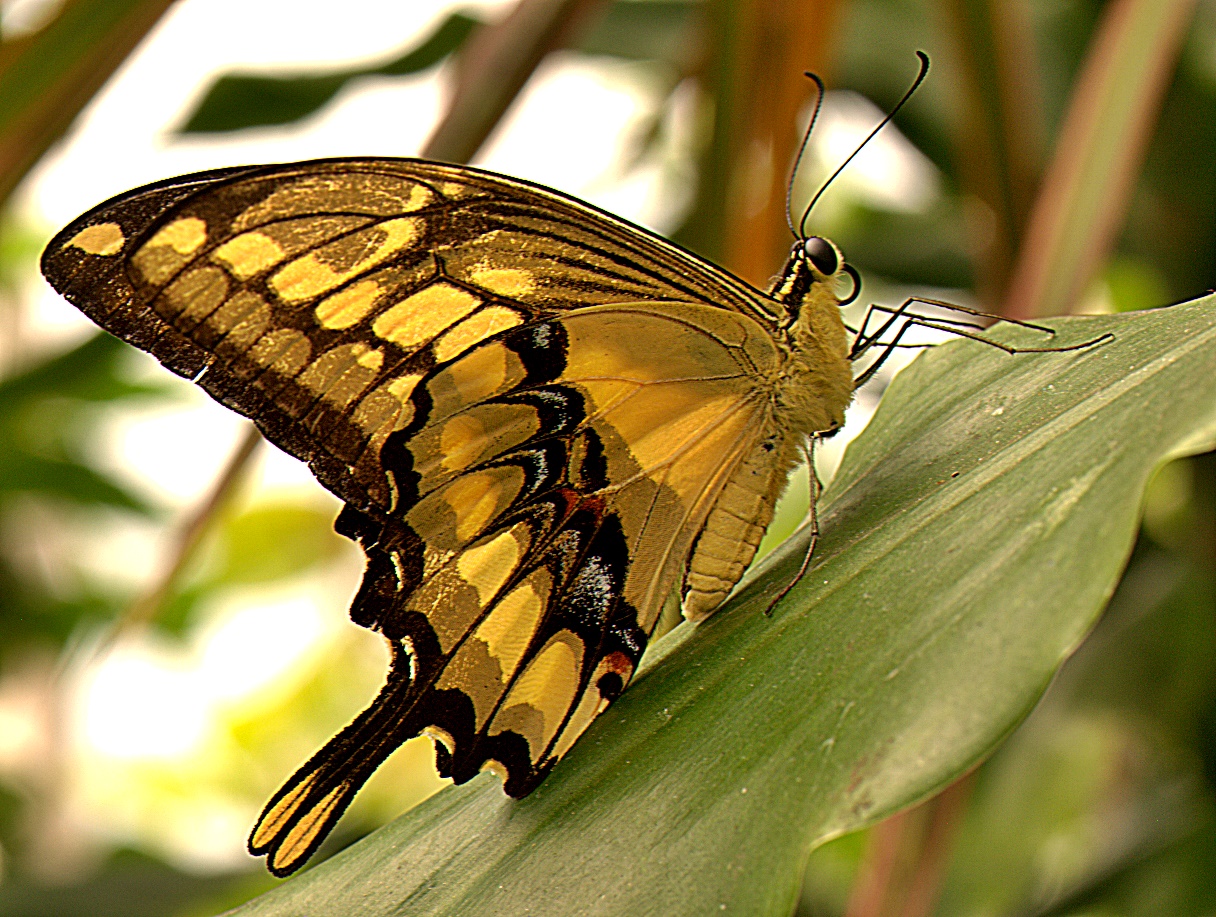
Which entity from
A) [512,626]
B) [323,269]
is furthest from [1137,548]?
[323,269]

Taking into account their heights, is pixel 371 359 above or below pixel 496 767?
above

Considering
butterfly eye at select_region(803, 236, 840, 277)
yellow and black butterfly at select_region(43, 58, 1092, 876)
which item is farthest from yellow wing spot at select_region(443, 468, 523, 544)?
butterfly eye at select_region(803, 236, 840, 277)

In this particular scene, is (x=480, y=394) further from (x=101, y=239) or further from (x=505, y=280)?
(x=101, y=239)

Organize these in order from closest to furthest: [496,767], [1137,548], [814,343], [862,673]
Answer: [862,673]
[496,767]
[814,343]
[1137,548]

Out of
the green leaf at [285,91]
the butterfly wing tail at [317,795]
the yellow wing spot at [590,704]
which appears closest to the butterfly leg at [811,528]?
the yellow wing spot at [590,704]

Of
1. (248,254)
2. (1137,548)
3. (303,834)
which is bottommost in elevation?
(1137,548)

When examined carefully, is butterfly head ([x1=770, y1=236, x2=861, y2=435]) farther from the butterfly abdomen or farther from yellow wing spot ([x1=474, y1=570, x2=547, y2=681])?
yellow wing spot ([x1=474, y1=570, x2=547, y2=681])
